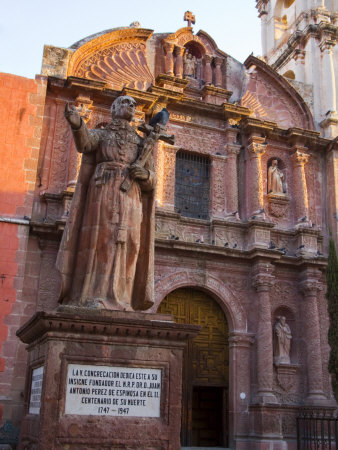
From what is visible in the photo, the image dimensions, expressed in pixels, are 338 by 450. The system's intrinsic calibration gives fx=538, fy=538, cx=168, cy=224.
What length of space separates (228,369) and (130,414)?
893cm

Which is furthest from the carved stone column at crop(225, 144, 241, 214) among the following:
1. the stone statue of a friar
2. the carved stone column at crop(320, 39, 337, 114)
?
the stone statue of a friar

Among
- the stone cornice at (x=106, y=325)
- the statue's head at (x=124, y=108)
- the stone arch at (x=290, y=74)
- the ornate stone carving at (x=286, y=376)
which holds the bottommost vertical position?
the stone cornice at (x=106, y=325)

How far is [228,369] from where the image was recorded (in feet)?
43.3

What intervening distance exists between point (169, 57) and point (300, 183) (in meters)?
5.25

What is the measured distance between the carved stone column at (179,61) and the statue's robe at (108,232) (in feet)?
33.7

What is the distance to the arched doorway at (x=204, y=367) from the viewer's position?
12.8 m

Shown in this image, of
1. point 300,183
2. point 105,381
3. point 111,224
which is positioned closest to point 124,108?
point 111,224

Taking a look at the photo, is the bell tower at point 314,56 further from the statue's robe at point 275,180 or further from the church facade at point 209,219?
the statue's robe at point 275,180

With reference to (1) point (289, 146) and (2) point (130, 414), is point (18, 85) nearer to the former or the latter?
(1) point (289, 146)

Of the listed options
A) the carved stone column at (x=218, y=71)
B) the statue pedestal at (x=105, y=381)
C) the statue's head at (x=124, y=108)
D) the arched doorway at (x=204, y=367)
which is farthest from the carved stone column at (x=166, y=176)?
the statue pedestal at (x=105, y=381)

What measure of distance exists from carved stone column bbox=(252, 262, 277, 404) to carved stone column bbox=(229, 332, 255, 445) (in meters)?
0.29

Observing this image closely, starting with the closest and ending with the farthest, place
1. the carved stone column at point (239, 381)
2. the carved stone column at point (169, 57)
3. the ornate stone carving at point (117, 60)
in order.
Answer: the carved stone column at point (239, 381) < the ornate stone carving at point (117, 60) < the carved stone column at point (169, 57)

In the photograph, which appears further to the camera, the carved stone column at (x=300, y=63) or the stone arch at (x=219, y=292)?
the carved stone column at (x=300, y=63)

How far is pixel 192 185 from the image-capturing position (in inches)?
574
